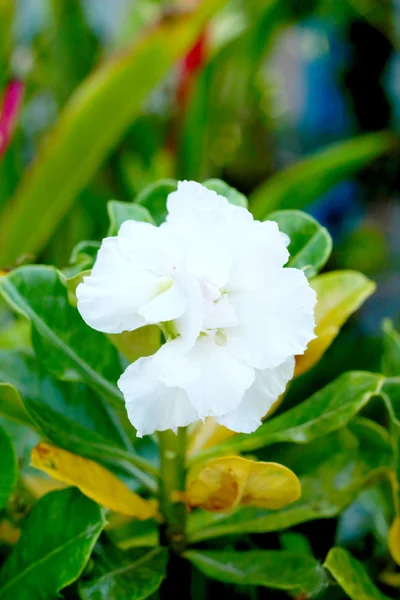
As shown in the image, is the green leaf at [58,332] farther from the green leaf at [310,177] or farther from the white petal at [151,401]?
the green leaf at [310,177]

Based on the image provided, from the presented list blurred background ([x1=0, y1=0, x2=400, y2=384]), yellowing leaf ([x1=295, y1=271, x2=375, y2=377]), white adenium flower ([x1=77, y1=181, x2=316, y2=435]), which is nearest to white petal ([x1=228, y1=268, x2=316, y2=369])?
white adenium flower ([x1=77, y1=181, x2=316, y2=435])

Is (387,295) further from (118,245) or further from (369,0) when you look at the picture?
(118,245)

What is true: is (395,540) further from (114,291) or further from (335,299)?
(114,291)

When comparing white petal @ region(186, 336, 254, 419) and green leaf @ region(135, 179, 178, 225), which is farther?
green leaf @ region(135, 179, 178, 225)

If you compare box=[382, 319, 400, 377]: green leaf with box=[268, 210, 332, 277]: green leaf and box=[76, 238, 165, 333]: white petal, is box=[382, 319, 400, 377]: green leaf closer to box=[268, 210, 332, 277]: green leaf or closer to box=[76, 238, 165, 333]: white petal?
box=[268, 210, 332, 277]: green leaf

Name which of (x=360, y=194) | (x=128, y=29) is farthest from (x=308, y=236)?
(x=360, y=194)

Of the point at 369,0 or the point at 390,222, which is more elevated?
the point at 369,0
